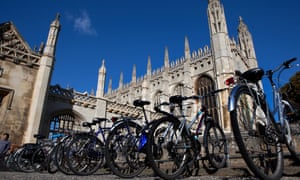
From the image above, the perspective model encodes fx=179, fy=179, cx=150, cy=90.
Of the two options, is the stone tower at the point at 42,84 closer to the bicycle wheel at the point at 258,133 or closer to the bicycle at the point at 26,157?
the bicycle at the point at 26,157

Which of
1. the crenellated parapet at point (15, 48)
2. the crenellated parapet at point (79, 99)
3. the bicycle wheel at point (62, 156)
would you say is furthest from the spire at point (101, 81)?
the bicycle wheel at point (62, 156)

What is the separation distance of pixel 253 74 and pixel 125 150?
7.92 feet

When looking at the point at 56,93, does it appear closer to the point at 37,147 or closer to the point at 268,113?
the point at 37,147

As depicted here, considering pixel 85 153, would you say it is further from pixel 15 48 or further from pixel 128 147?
pixel 15 48

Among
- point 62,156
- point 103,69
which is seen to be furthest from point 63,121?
point 62,156

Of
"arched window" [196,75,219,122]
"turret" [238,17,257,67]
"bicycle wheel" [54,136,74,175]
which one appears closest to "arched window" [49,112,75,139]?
"bicycle wheel" [54,136,74,175]

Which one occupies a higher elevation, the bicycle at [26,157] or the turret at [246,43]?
the turret at [246,43]

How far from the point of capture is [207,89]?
22.5 meters

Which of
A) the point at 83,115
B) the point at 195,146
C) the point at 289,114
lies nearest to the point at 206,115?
the point at 195,146

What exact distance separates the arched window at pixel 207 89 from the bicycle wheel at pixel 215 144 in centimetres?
1812

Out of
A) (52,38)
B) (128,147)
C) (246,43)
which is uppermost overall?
(246,43)

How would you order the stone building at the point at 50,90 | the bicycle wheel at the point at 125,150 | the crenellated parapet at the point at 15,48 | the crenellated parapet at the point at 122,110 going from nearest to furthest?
1. the bicycle wheel at the point at 125,150
2. the stone building at the point at 50,90
3. the crenellated parapet at the point at 15,48
4. the crenellated parapet at the point at 122,110

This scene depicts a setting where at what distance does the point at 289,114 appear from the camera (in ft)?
9.78

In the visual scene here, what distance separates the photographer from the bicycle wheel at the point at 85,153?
159 inches
